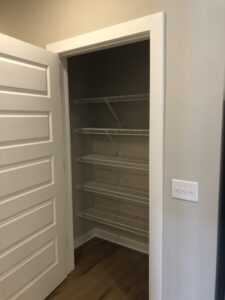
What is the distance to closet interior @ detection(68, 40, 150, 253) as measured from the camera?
2.64 meters

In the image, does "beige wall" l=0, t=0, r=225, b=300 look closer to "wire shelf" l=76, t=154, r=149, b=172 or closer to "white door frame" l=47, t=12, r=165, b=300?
"white door frame" l=47, t=12, r=165, b=300

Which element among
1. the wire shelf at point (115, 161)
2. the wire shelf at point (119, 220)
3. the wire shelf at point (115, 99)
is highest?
the wire shelf at point (115, 99)

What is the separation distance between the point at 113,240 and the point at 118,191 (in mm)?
705

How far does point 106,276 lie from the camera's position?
238 cm

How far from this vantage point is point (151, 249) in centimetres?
167

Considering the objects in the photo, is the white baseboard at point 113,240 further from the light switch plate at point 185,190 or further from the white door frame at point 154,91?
the light switch plate at point 185,190

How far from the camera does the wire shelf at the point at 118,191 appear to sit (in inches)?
103

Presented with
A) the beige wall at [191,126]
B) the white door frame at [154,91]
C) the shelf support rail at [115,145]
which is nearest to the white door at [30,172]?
the white door frame at [154,91]

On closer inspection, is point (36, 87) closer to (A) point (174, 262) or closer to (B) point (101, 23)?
(B) point (101, 23)

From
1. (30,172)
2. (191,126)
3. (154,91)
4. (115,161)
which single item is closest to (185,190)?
(191,126)

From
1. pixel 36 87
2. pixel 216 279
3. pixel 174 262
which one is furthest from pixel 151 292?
pixel 36 87

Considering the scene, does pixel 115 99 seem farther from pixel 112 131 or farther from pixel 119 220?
pixel 119 220

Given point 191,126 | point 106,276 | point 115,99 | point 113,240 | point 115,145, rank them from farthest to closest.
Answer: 1. point 113,240
2. point 115,145
3. point 115,99
4. point 106,276
5. point 191,126

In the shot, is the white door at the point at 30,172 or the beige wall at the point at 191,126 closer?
the beige wall at the point at 191,126
